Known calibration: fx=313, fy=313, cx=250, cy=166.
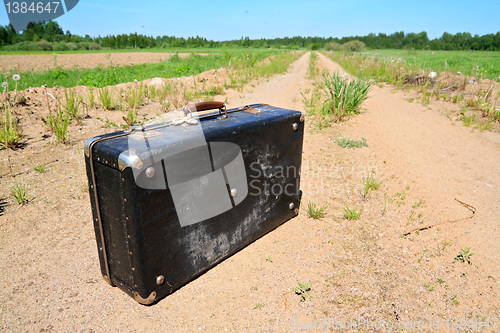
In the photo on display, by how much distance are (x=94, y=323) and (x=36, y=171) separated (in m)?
2.62

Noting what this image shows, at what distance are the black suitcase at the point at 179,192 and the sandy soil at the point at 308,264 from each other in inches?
7.1

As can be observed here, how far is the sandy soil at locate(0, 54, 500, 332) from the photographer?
1.91 metres

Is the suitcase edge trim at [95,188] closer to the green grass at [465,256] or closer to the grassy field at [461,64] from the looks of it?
the green grass at [465,256]

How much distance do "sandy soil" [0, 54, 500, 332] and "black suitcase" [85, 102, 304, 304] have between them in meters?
0.18

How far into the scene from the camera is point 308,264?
7.84 ft

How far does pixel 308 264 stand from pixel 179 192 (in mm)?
1170

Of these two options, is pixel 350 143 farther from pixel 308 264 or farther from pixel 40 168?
pixel 40 168

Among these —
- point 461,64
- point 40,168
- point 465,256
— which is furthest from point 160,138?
point 461,64

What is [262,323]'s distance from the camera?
6.18 ft

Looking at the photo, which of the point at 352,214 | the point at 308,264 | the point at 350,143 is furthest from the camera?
the point at 350,143

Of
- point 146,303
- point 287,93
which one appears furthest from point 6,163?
point 287,93

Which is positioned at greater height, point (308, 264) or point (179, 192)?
point (179, 192)

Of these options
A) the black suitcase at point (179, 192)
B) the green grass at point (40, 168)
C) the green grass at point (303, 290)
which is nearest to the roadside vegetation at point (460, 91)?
the black suitcase at point (179, 192)

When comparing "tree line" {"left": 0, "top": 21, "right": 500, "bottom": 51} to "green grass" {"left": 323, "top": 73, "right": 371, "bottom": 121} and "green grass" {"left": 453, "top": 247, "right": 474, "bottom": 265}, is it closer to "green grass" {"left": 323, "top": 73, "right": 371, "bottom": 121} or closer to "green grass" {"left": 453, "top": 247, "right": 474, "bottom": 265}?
"green grass" {"left": 323, "top": 73, "right": 371, "bottom": 121}
